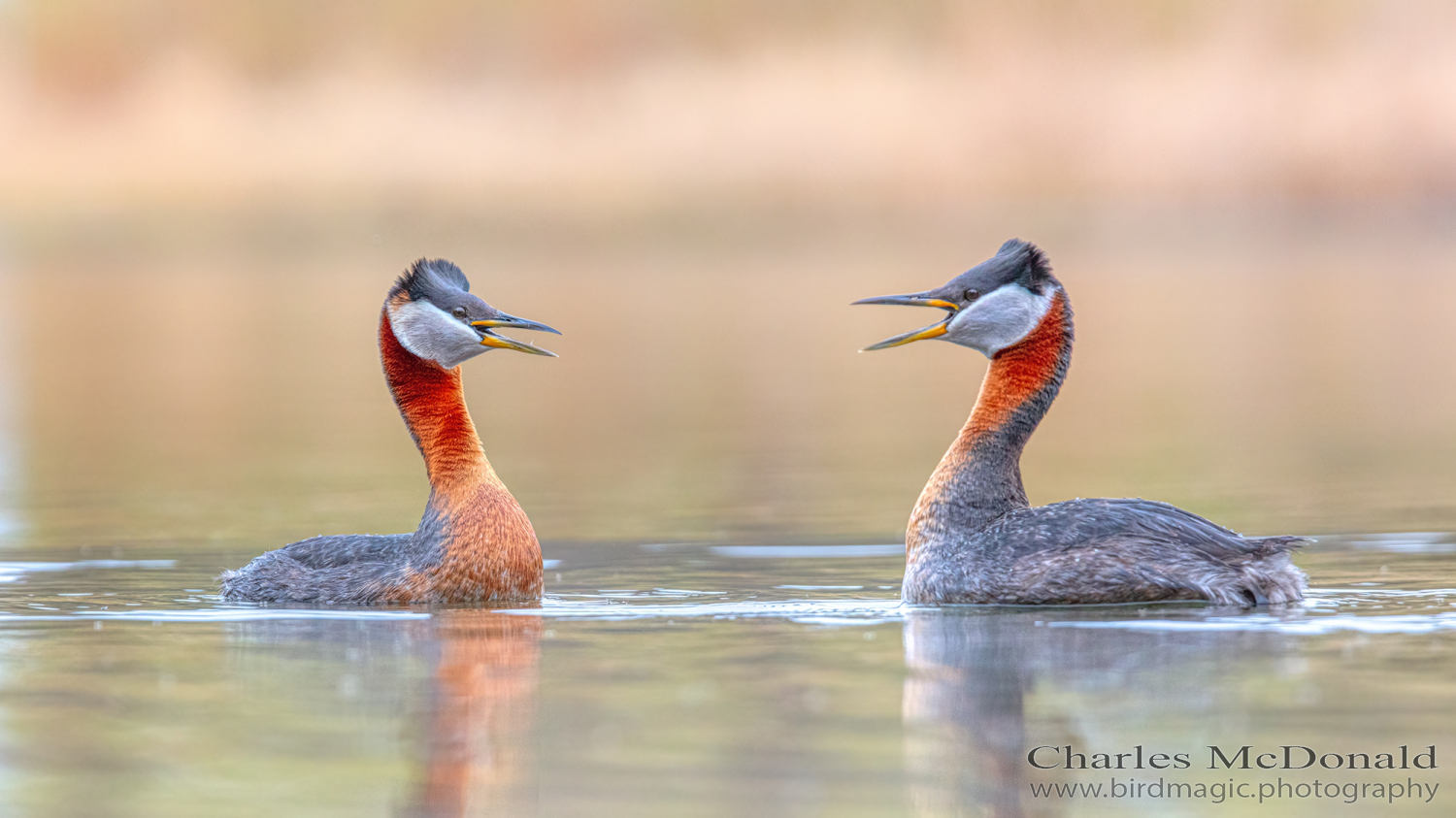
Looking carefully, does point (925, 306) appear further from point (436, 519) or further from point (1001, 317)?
point (436, 519)

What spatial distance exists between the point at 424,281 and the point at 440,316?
188 millimetres

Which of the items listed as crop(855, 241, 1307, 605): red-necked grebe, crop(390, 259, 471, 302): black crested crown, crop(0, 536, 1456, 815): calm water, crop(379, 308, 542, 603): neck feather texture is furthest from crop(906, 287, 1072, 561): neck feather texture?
crop(390, 259, 471, 302): black crested crown

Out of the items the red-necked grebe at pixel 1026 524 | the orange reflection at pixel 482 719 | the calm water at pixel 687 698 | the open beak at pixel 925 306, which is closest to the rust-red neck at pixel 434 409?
the calm water at pixel 687 698

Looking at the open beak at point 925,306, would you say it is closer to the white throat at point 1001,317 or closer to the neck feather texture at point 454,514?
the white throat at point 1001,317

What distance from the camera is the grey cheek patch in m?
10.8

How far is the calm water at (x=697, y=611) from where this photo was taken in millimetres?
7078

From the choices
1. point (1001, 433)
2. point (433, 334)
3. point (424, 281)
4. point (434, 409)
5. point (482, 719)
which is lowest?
point (482, 719)

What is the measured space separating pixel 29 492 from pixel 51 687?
288 inches

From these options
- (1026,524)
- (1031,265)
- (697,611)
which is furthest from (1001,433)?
(697,611)

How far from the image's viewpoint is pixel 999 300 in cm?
1077

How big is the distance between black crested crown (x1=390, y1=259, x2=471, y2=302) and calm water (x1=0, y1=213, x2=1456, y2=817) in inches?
59.3

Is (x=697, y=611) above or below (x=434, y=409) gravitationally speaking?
below

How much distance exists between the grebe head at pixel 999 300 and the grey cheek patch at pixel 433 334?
1888 millimetres

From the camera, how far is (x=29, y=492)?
15414mm
